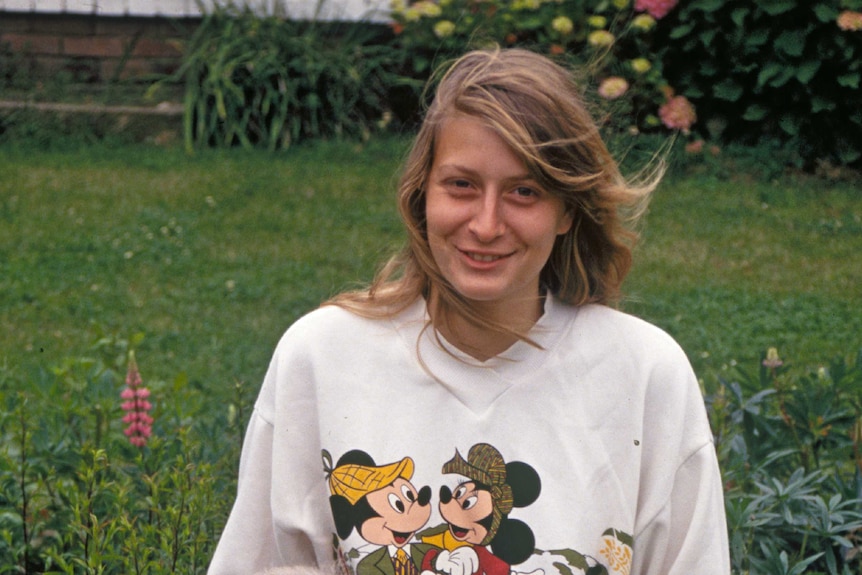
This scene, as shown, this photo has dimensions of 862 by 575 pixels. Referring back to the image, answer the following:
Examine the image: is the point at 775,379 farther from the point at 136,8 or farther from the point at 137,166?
the point at 136,8

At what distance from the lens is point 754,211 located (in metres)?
6.26

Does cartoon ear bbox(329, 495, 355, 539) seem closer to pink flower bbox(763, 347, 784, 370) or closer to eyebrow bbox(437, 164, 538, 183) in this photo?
eyebrow bbox(437, 164, 538, 183)

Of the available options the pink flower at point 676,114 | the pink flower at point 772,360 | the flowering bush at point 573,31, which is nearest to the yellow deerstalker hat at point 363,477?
the pink flower at point 772,360

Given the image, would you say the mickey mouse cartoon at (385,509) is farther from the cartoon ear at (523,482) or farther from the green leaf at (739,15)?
the green leaf at (739,15)

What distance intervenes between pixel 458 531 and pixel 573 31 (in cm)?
575

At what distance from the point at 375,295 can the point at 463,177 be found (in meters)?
0.31

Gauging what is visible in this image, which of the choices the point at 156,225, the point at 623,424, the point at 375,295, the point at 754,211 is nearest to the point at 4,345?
the point at 156,225

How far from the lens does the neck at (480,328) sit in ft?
6.50

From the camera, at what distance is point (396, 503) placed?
1.88 m

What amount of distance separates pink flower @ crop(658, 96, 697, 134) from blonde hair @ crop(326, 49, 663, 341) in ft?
15.9

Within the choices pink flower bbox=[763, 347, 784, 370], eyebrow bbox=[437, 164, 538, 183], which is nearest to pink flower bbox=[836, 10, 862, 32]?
pink flower bbox=[763, 347, 784, 370]

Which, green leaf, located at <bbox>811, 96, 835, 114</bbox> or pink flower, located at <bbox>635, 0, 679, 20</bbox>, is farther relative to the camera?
pink flower, located at <bbox>635, 0, 679, 20</bbox>

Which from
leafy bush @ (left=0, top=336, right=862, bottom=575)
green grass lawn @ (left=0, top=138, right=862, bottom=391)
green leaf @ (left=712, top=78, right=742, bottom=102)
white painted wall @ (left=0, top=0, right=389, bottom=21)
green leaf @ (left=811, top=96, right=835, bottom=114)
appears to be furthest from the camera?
white painted wall @ (left=0, top=0, right=389, bottom=21)

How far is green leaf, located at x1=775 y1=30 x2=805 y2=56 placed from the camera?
669 cm
